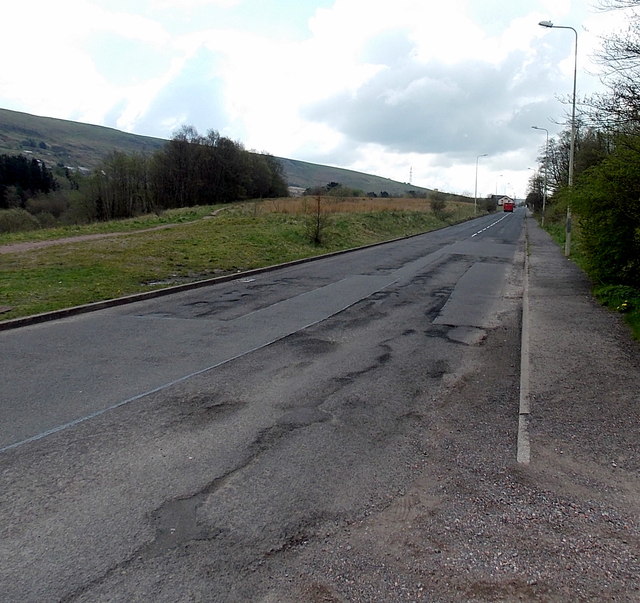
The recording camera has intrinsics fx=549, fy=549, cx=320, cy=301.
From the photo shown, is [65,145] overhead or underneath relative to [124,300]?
overhead

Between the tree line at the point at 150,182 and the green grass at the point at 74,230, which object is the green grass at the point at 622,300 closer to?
the green grass at the point at 74,230

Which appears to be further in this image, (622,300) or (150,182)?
(150,182)

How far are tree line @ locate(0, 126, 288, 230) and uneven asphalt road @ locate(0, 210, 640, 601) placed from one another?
2183 inches

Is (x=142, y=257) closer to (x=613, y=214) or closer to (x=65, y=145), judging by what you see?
(x=613, y=214)

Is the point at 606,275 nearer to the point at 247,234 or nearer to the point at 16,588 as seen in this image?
the point at 16,588

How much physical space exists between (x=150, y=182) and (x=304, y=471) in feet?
231

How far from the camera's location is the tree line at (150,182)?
6084cm

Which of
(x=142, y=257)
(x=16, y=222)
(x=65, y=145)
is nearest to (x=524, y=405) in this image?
(x=142, y=257)

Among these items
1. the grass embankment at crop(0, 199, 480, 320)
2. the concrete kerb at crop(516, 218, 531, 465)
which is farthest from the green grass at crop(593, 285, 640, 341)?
the grass embankment at crop(0, 199, 480, 320)

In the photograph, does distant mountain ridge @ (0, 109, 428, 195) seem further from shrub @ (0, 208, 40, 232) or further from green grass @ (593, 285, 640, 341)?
green grass @ (593, 285, 640, 341)

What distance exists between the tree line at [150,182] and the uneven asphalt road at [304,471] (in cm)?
5546

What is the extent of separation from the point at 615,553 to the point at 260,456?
8.52 ft

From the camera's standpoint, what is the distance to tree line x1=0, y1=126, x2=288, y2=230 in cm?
6084

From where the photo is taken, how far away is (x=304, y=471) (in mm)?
4281
